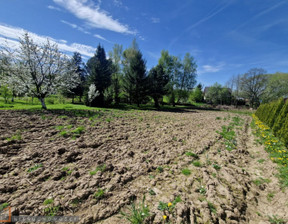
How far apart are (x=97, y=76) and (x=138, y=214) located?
24.7 meters

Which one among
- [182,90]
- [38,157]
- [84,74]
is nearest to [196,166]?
[38,157]

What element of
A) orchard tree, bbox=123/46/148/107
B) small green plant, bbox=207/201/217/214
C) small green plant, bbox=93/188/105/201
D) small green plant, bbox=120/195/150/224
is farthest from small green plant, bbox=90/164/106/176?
orchard tree, bbox=123/46/148/107

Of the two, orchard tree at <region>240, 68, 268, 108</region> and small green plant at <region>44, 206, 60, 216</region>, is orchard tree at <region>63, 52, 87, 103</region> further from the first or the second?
orchard tree at <region>240, 68, 268, 108</region>

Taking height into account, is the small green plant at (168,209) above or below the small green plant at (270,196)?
below

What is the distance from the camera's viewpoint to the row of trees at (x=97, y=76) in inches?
509

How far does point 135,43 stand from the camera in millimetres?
29031

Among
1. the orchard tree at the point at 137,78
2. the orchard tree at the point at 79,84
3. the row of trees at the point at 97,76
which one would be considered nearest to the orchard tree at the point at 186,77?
the row of trees at the point at 97,76

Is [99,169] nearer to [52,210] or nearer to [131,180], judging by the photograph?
[131,180]

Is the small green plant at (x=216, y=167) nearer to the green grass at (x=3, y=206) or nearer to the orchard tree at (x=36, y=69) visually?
the green grass at (x=3, y=206)

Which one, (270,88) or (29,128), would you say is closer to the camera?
(29,128)

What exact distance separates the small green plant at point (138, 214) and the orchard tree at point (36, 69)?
1627 centimetres

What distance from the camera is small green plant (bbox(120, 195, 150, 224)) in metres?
2.23

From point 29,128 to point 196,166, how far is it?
8.83 meters

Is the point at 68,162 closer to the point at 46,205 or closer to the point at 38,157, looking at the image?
the point at 38,157
